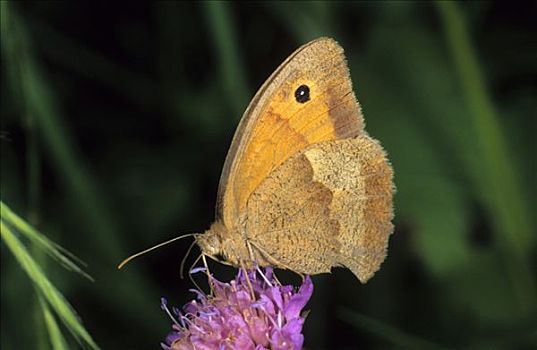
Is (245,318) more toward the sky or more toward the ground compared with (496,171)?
more toward the sky

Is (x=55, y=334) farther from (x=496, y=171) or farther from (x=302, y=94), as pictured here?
(x=496, y=171)

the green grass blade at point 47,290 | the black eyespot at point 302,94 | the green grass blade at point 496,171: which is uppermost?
the black eyespot at point 302,94

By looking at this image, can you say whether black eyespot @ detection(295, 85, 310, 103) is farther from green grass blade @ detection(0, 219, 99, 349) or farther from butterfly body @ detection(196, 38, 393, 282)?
green grass blade @ detection(0, 219, 99, 349)

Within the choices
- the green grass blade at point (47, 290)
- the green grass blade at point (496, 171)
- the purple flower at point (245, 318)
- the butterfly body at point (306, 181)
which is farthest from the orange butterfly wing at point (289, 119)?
the green grass blade at point (496, 171)

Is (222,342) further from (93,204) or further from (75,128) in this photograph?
(75,128)

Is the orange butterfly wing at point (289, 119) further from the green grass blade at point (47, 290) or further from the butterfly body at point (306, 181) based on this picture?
the green grass blade at point (47, 290)

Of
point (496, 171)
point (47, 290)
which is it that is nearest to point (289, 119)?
point (47, 290)
